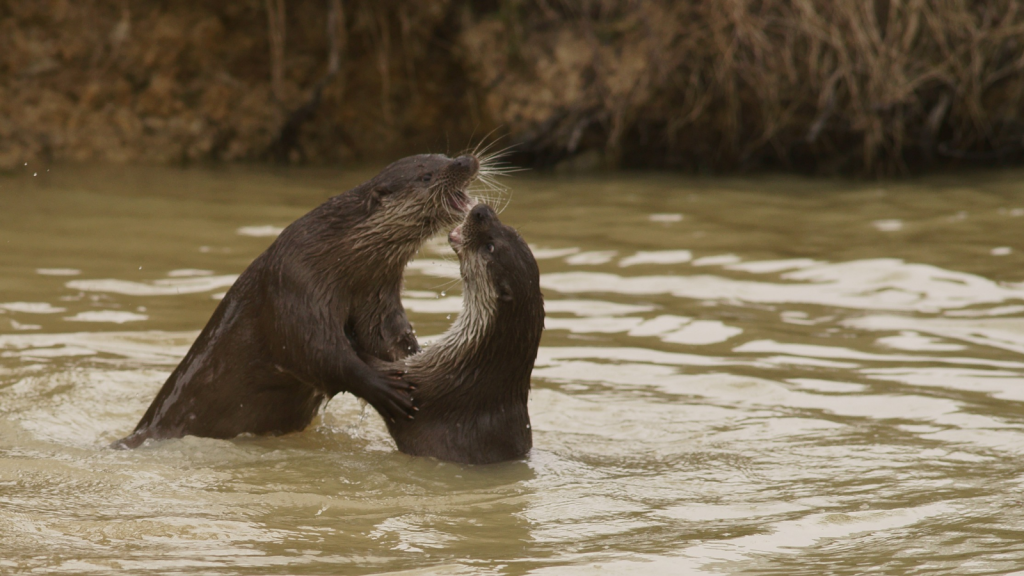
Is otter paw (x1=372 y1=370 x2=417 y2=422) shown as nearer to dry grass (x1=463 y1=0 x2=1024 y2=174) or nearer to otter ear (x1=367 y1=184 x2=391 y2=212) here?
otter ear (x1=367 y1=184 x2=391 y2=212)

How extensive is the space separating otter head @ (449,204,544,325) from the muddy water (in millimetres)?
290

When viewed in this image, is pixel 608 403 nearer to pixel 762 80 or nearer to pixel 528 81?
pixel 762 80

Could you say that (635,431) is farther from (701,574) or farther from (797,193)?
(797,193)

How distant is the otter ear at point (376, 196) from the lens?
3.31 metres

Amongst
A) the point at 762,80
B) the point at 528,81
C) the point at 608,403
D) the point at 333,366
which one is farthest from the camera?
the point at 528,81

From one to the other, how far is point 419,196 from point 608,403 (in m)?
0.92

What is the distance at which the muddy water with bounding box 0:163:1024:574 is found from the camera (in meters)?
2.41

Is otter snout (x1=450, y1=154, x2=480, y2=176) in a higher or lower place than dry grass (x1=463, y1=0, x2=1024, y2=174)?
lower

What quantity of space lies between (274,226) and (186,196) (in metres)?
A: 0.95

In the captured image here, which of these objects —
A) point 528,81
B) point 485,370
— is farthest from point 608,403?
point 528,81

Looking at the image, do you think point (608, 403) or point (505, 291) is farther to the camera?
point (608, 403)

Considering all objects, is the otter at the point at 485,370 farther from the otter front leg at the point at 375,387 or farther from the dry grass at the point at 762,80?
the dry grass at the point at 762,80

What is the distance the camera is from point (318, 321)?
3.13 m

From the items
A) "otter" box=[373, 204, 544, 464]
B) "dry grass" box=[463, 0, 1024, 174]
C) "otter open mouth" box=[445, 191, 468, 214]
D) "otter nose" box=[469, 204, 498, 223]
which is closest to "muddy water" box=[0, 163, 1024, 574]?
"otter" box=[373, 204, 544, 464]
